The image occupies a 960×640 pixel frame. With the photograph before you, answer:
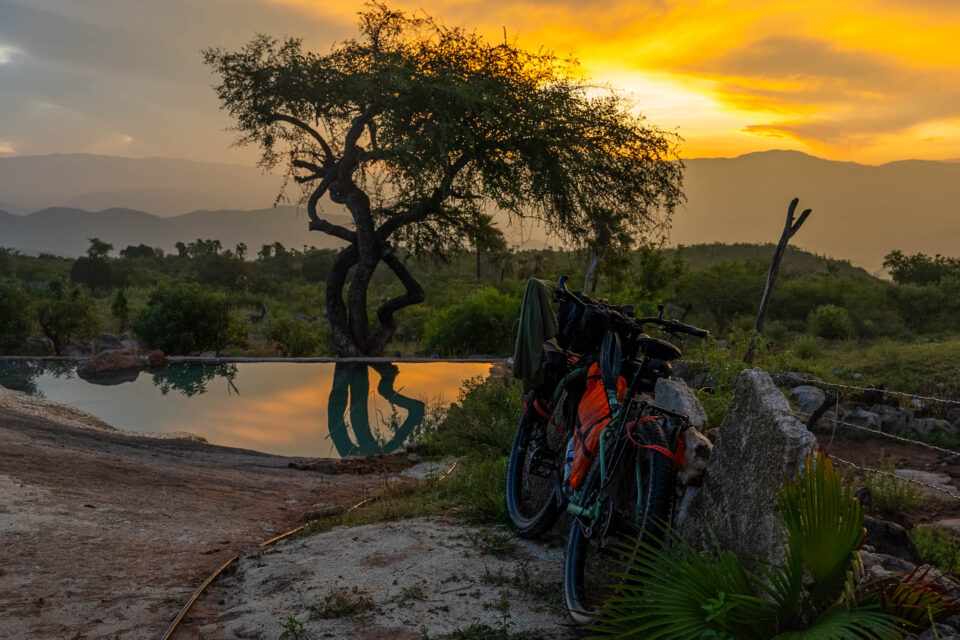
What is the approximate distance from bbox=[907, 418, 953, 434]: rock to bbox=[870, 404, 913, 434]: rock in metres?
0.06

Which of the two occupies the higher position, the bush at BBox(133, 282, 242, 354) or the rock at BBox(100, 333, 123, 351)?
the bush at BBox(133, 282, 242, 354)

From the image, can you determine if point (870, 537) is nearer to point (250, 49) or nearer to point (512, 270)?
point (250, 49)

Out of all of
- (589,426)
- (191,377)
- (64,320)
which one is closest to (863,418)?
(589,426)

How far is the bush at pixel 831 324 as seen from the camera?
Answer: 18891 millimetres

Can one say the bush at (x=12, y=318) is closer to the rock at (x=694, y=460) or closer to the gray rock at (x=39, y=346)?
the gray rock at (x=39, y=346)

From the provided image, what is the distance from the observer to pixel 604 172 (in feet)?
51.1

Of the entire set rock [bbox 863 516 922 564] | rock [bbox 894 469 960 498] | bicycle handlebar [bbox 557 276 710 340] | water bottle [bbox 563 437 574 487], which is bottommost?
rock [bbox 894 469 960 498]

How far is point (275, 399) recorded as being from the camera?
43.8ft

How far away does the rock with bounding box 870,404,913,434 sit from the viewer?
8.97m

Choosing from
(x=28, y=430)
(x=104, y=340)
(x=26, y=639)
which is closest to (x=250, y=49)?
(x=104, y=340)

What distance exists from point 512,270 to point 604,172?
591 inches

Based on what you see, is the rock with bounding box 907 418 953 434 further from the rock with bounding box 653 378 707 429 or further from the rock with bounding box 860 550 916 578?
the rock with bounding box 860 550 916 578

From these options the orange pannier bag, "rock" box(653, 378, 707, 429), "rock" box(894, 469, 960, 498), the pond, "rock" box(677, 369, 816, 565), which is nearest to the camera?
"rock" box(677, 369, 816, 565)

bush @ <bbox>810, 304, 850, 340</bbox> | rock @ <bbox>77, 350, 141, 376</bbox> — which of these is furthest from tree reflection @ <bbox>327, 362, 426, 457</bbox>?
bush @ <bbox>810, 304, 850, 340</bbox>
